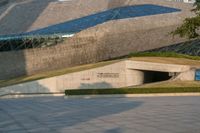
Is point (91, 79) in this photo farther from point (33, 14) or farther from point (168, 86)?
point (33, 14)

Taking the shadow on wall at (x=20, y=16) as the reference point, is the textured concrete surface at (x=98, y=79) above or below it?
below

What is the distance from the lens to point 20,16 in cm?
5819

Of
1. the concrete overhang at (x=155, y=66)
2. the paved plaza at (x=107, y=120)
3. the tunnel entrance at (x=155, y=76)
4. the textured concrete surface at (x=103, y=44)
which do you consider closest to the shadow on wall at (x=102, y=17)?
the textured concrete surface at (x=103, y=44)

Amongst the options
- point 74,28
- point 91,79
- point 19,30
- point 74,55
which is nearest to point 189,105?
point 91,79

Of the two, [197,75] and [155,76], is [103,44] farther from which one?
[197,75]

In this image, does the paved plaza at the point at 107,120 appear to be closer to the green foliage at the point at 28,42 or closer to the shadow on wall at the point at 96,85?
the shadow on wall at the point at 96,85

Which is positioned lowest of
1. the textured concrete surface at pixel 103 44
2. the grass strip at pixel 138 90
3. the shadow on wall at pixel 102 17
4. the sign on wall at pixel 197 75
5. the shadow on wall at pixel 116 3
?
the grass strip at pixel 138 90

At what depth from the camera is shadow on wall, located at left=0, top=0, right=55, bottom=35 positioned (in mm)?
55509

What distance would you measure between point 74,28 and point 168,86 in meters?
22.9

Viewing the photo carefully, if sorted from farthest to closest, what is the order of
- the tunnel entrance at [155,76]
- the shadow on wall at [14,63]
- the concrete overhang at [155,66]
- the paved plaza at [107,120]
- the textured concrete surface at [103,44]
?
the textured concrete surface at [103,44] < the shadow on wall at [14,63] < the tunnel entrance at [155,76] < the concrete overhang at [155,66] < the paved plaza at [107,120]

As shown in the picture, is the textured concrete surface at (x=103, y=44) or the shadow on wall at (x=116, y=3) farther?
the shadow on wall at (x=116, y=3)

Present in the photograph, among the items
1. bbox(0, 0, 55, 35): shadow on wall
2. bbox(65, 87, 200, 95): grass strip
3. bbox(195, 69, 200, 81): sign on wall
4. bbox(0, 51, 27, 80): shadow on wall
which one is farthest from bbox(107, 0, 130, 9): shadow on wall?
bbox(65, 87, 200, 95): grass strip

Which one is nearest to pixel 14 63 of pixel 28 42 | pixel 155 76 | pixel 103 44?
pixel 103 44

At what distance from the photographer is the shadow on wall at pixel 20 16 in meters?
55.5
